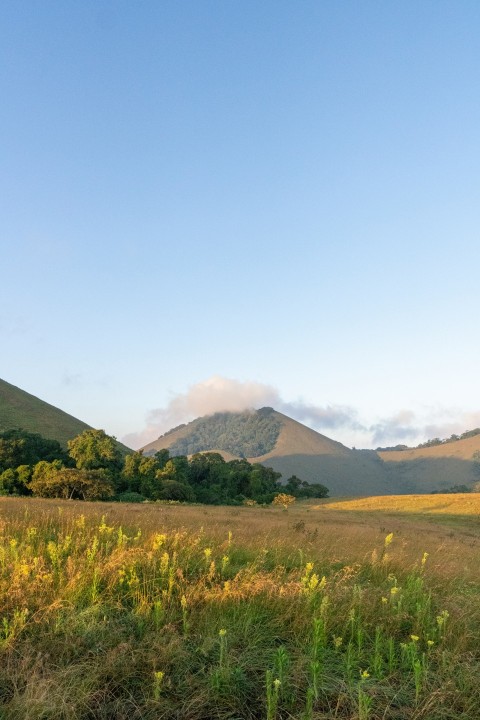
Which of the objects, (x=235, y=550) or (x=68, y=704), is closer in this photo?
(x=68, y=704)

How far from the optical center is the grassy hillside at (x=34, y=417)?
89438 mm

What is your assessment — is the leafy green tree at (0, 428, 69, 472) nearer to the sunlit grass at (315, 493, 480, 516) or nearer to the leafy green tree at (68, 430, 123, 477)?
the leafy green tree at (68, 430, 123, 477)

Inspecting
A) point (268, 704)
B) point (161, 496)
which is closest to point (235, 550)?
point (268, 704)

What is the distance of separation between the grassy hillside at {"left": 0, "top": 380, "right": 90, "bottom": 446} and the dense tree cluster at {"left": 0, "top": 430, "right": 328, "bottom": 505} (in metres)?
26.2

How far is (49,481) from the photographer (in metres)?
43.3

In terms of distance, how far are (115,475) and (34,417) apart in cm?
4679

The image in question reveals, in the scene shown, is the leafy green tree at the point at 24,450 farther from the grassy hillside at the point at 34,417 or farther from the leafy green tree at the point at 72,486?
the grassy hillside at the point at 34,417

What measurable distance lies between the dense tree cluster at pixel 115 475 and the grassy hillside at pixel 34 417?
26156 mm

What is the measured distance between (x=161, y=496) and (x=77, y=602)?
51.1m

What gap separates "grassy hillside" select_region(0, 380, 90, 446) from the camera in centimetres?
8944

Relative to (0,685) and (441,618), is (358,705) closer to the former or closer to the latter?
(441,618)

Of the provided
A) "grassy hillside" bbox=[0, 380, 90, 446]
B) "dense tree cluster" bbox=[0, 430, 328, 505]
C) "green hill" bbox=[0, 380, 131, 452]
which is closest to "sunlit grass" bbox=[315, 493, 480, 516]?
"dense tree cluster" bbox=[0, 430, 328, 505]

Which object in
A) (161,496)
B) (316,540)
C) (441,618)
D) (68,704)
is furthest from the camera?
(161,496)

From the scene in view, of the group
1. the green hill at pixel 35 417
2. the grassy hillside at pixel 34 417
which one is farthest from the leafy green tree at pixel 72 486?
the grassy hillside at pixel 34 417
